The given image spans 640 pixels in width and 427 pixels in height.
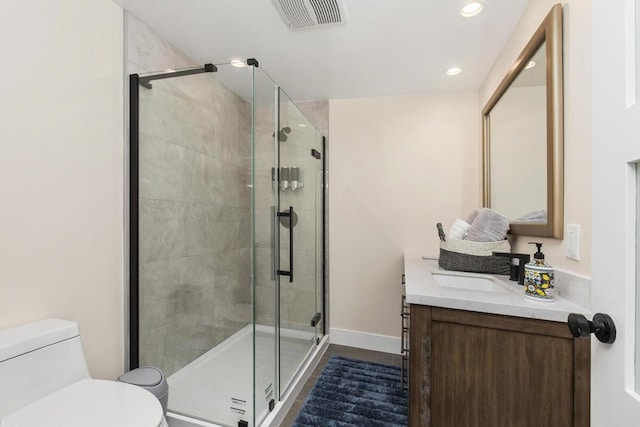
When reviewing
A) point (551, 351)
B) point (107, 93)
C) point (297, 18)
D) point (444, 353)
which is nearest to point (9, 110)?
point (107, 93)

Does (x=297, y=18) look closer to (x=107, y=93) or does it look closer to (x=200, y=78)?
(x=200, y=78)

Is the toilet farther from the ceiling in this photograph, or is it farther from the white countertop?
the ceiling

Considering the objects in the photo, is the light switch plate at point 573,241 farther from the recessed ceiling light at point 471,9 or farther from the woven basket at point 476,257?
the recessed ceiling light at point 471,9

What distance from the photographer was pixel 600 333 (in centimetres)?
60

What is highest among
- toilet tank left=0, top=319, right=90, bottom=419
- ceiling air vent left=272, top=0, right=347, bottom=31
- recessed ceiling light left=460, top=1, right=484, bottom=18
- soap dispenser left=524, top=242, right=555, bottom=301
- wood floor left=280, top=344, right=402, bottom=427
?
recessed ceiling light left=460, top=1, right=484, bottom=18

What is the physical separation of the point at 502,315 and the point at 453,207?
160cm

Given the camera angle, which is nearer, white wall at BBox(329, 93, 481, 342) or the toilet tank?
the toilet tank

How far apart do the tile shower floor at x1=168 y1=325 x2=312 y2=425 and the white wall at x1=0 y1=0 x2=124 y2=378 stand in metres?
0.42

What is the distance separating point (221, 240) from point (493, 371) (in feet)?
6.28

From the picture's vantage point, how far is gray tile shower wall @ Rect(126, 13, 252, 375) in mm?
1720

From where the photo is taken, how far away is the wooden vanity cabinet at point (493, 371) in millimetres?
944

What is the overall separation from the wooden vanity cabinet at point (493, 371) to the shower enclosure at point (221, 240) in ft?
2.97

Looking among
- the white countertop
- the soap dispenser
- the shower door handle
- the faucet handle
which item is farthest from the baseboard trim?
the soap dispenser

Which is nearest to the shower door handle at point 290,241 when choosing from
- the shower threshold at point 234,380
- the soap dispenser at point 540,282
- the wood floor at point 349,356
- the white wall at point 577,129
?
the shower threshold at point 234,380
